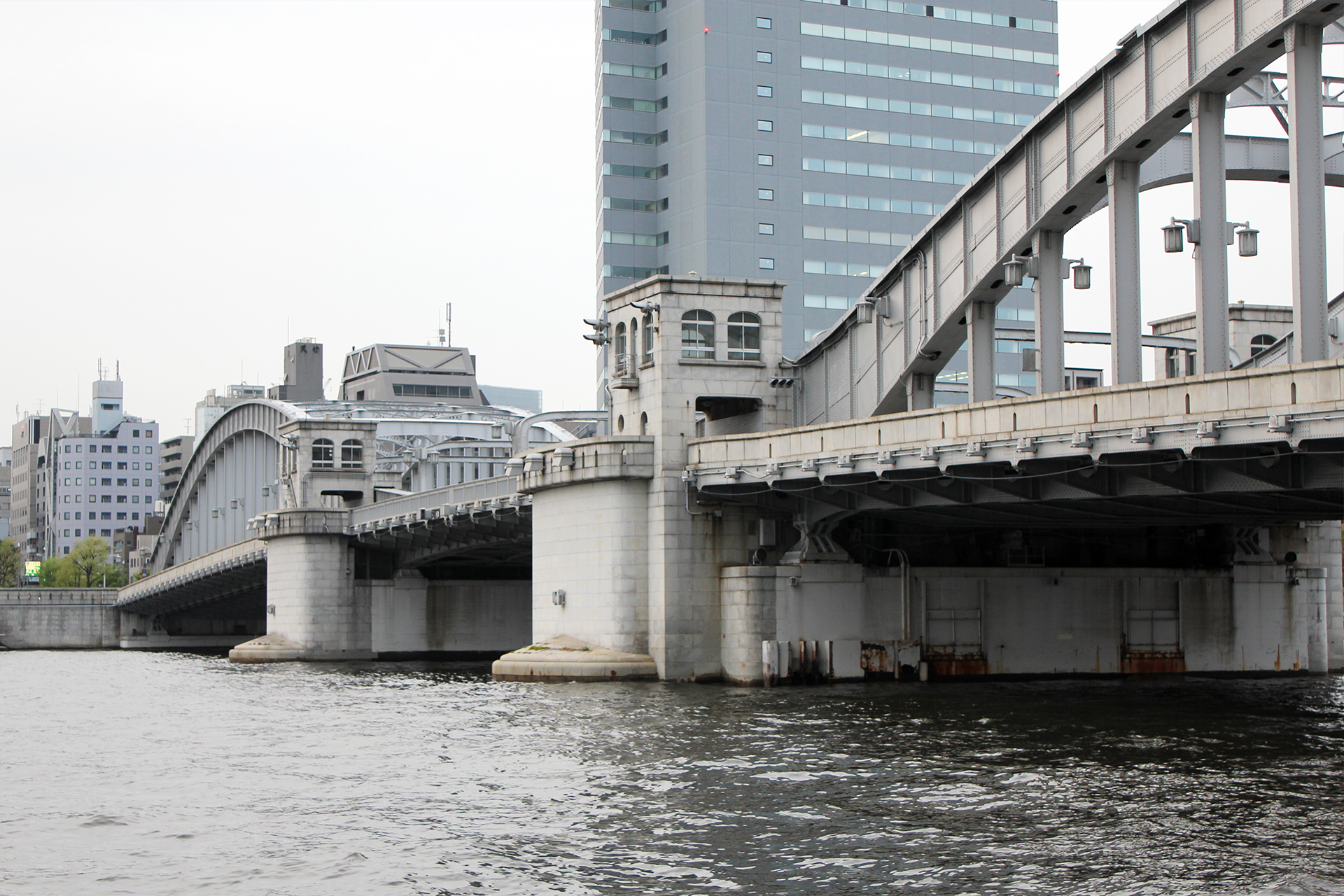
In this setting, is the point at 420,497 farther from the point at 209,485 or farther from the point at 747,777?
the point at 209,485

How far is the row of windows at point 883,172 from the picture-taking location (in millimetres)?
146500

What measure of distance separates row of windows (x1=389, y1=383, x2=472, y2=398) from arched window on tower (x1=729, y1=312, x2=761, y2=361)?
397ft

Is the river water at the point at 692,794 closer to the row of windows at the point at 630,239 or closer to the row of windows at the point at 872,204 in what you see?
the row of windows at the point at 872,204

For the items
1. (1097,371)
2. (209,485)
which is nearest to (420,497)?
(1097,371)

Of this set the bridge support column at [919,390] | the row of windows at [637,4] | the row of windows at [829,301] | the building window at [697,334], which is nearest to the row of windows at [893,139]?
the row of windows at [829,301]

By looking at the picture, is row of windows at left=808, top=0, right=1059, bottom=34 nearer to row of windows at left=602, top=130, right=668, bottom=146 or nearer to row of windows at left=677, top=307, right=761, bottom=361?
row of windows at left=602, top=130, right=668, bottom=146

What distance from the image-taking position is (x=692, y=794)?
31.0m

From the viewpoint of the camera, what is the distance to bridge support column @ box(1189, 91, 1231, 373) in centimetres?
4450

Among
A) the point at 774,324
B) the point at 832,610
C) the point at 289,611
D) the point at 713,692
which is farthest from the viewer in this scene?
the point at 289,611

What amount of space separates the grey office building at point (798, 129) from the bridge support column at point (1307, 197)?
96248 mm

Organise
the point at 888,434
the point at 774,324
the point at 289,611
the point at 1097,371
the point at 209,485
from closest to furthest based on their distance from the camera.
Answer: the point at 888,434 → the point at 774,324 → the point at 1097,371 → the point at 289,611 → the point at 209,485

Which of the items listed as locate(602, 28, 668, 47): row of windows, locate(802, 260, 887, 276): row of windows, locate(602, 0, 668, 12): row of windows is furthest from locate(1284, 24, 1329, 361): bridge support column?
locate(602, 0, 668, 12): row of windows

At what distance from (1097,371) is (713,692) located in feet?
101

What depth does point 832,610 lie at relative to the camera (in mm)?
56781
